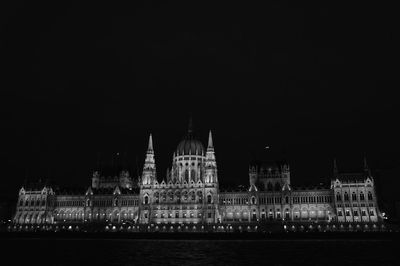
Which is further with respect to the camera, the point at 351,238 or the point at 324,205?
the point at 324,205

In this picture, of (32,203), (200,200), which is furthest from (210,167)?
(32,203)

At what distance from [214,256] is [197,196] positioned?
87881 millimetres

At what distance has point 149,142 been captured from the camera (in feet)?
576

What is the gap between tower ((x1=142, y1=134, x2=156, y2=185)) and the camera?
163913mm

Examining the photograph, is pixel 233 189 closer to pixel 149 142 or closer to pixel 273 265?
pixel 149 142

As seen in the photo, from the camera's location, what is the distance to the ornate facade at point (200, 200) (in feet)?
480

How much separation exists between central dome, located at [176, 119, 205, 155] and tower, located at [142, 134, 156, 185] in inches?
433

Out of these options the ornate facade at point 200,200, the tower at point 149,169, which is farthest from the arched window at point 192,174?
the tower at point 149,169

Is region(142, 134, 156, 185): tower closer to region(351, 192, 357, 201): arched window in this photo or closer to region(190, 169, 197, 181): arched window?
region(190, 169, 197, 181): arched window

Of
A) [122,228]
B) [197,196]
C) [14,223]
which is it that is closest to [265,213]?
[197,196]

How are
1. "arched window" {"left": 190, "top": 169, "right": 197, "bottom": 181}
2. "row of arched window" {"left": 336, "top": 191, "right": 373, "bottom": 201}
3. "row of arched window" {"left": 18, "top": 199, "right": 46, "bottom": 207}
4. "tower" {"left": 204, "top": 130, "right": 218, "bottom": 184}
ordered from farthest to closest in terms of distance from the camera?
"row of arched window" {"left": 18, "top": 199, "right": 46, "bottom": 207}, "arched window" {"left": 190, "top": 169, "right": 197, "bottom": 181}, "tower" {"left": 204, "top": 130, "right": 218, "bottom": 184}, "row of arched window" {"left": 336, "top": 191, "right": 373, "bottom": 201}

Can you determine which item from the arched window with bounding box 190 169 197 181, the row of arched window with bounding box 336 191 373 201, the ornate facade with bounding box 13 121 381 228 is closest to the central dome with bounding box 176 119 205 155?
the ornate facade with bounding box 13 121 381 228

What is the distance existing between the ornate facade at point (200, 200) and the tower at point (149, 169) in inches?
15.0

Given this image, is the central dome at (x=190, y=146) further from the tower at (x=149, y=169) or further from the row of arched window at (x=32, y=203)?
the row of arched window at (x=32, y=203)
